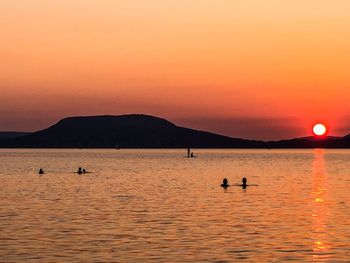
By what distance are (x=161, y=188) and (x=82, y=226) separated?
43.4 metres

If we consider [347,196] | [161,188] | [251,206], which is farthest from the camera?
[161,188]

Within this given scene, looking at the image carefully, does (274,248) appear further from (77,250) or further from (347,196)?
(347,196)

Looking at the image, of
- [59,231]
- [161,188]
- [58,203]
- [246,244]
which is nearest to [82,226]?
[59,231]

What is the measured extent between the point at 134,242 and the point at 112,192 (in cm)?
4341

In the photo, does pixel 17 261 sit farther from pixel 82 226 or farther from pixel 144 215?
pixel 144 215

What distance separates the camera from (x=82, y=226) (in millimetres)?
47656

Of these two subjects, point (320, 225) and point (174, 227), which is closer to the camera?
point (174, 227)

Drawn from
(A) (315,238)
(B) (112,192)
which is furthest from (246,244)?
(B) (112,192)

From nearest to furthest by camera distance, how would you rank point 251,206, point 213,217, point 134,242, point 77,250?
1. point 77,250
2. point 134,242
3. point 213,217
4. point 251,206

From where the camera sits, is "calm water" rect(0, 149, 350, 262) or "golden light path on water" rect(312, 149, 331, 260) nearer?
"calm water" rect(0, 149, 350, 262)

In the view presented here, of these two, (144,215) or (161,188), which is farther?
(161,188)

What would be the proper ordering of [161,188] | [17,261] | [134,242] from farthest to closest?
[161,188], [134,242], [17,261]

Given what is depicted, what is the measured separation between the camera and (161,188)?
90875 millimetres

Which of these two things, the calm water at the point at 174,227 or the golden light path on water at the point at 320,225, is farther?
the golden light path on water at the point at 320,225
